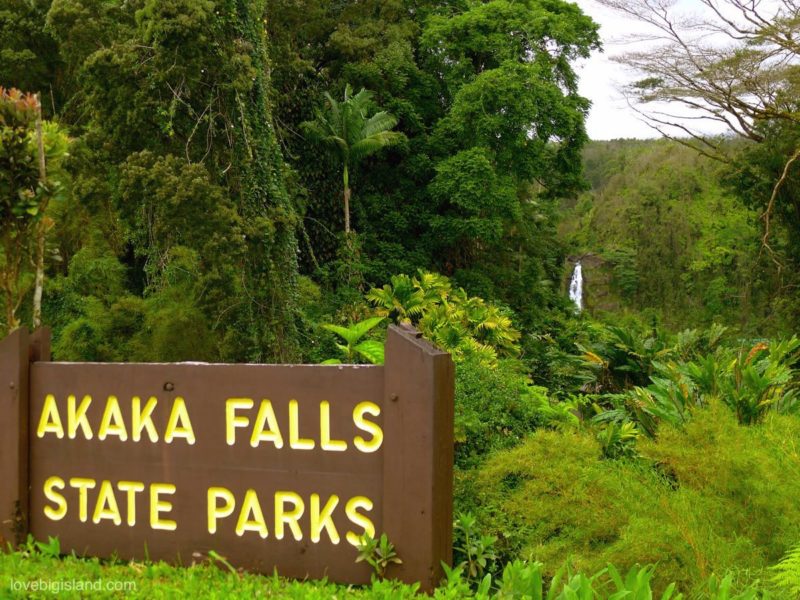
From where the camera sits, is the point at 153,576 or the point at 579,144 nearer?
the point at 153,576

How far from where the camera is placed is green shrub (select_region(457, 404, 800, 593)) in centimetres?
270

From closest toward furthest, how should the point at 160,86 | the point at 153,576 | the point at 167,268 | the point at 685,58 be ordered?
1. the point at 153,576
2. the point at 160,86
3. the point at 167,268
4. the point at 685,58

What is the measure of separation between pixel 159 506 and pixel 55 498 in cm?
42

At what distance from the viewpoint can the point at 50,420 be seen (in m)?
2.65

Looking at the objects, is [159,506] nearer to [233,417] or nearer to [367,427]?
[233,417]

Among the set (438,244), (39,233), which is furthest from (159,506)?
(438,244)

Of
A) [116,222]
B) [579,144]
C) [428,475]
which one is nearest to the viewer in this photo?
[428,475]

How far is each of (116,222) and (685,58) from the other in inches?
527

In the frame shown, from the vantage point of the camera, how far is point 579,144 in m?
20.3

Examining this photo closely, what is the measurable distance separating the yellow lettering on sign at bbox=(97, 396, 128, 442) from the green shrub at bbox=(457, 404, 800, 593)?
1.58 m

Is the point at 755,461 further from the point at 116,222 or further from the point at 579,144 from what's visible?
the point at 579,144

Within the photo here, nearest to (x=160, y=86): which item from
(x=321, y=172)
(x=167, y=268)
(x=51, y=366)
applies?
(x=167, y=268)

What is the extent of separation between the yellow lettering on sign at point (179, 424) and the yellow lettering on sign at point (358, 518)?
558 millimetres

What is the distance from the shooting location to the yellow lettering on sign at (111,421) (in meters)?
2.56
